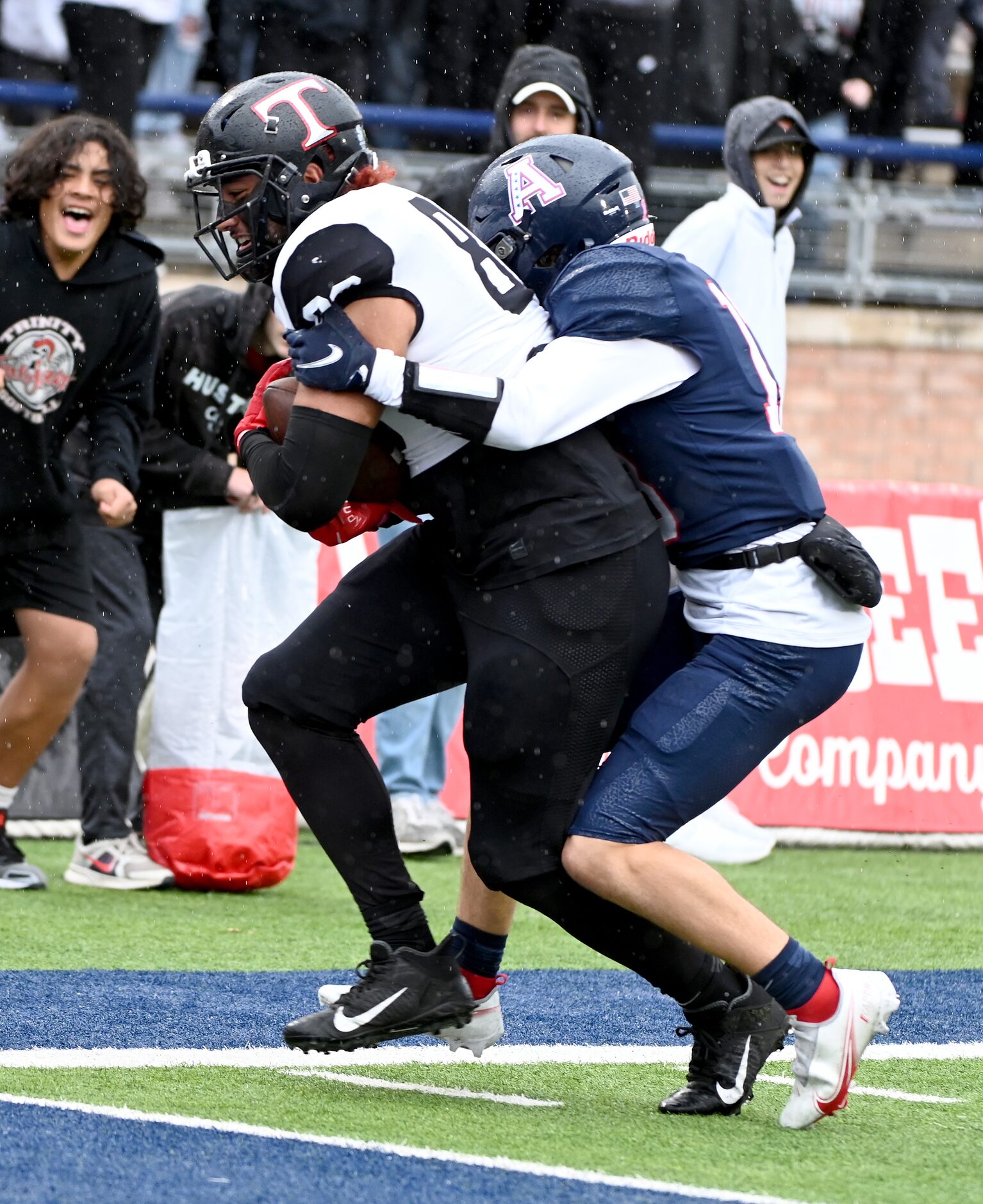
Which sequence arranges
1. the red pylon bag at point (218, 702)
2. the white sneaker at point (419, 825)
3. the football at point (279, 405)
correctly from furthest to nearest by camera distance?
the white sneaker at point (419, 825) < the red pylon bag at point (218, 702) < the football at point (279, 405)

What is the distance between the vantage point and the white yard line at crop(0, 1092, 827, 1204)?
309cm

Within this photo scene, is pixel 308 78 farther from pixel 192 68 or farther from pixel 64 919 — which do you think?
pixel 192 68

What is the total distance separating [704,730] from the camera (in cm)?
367

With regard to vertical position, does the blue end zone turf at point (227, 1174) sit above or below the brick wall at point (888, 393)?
above

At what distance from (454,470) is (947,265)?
8.39 m

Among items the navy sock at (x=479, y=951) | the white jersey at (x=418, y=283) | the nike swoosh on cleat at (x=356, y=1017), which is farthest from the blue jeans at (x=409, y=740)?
the white jersey at (x=418, y=283)

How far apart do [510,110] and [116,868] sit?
9.61ft

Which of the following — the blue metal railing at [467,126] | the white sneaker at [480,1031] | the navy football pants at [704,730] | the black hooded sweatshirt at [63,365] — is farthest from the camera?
the blue metal railing at [467,126]

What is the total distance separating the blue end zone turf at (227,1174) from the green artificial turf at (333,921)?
1.78 metres

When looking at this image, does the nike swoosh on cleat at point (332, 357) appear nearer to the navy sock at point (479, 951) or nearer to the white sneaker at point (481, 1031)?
the navy sock at point (479, 951)

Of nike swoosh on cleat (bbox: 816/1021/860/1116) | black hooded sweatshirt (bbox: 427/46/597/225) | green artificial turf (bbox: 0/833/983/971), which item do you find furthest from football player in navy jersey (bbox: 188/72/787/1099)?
black hooded sweatshirt (bbox: 427/46/597/225)

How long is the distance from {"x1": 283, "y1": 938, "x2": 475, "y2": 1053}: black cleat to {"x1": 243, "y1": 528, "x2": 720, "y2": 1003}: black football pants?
0.39 feet

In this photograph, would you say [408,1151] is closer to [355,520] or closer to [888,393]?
[355,520]

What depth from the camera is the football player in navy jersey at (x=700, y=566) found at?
143 inches
